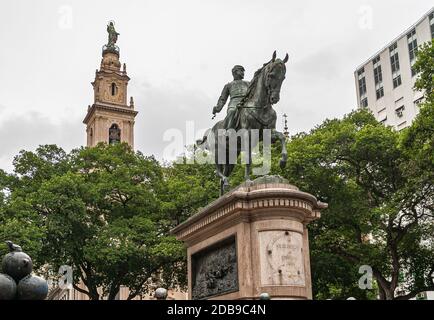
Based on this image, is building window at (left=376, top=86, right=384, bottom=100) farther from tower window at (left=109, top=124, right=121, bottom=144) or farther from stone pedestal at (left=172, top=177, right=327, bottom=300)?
stone pedestal at (left=172, top=177, right=327, bottom=300)

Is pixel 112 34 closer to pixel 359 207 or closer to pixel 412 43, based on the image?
pixel 412 43

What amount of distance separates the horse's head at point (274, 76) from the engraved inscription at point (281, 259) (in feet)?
11.7

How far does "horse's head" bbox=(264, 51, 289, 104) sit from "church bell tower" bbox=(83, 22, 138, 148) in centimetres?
6536

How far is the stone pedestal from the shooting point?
44.9ft

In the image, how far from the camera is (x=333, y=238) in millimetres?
31344

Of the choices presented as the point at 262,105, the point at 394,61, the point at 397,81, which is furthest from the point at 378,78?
the point at 262,105

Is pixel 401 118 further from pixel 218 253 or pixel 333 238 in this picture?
Result: pixel 218 253

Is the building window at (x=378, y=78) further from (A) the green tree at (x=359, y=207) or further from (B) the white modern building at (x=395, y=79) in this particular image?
(A) the green tree at (x=359, y=207)

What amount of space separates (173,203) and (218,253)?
1944 centimetres

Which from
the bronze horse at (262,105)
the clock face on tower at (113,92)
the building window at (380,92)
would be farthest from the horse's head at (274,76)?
the clock face on tower at (113,92)

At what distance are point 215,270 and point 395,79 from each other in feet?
201

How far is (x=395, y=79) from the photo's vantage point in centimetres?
7181

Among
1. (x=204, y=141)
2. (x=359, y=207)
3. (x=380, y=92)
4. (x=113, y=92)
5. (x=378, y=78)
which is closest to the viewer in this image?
(x=204, y=141)
